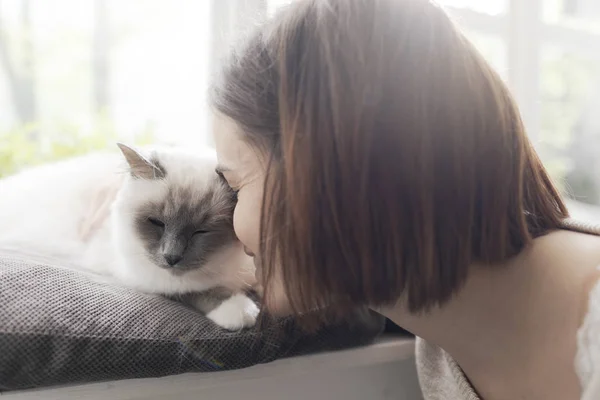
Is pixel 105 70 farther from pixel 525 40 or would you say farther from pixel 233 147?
pixel 525 40

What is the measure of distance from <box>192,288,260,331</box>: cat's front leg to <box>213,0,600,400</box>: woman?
7 cm

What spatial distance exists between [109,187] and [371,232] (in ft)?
3.03

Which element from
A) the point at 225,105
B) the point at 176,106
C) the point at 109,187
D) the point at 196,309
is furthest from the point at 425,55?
the point at 176,106

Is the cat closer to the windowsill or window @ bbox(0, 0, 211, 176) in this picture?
the windowsill

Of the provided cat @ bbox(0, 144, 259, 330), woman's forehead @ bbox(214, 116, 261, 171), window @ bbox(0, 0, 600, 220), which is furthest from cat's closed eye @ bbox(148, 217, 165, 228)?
window @ bbox(0, 0, 600, 220)

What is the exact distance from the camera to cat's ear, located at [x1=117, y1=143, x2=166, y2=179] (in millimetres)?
1209

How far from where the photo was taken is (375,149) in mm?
843

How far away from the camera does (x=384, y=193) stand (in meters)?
0.86

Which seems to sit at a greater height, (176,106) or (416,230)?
(416,230)

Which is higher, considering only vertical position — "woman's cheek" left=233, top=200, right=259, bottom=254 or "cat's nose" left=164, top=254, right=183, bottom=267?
"woman's cheek" left=233, top=200, right=259, bottom=254

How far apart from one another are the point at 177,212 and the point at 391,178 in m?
0.51

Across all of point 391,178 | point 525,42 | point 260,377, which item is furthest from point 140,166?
point 525,42

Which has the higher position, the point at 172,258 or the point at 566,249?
the point at 566,249

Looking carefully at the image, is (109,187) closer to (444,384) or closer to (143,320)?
(143,320)
